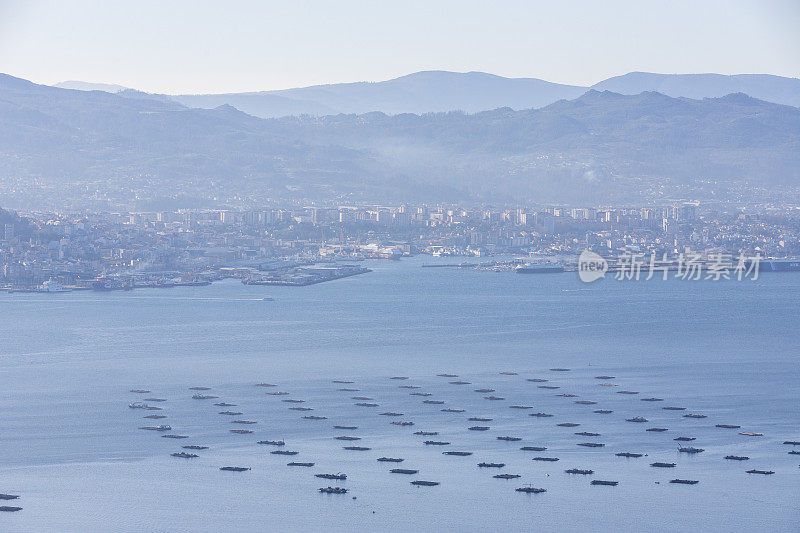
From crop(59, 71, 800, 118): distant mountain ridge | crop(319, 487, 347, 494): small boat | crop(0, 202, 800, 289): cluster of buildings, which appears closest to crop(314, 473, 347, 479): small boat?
crop(319, 487, 347, 494): small boat

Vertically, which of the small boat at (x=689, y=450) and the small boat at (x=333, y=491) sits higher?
the small boat at (x=689, y=450)

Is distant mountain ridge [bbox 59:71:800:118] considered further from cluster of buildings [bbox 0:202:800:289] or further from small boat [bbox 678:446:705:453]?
small boat [bbox 678:446:705:453]

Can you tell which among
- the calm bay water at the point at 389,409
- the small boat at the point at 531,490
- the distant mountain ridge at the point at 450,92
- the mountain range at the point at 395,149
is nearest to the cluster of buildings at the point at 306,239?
the calm bay water at the point at 389,409

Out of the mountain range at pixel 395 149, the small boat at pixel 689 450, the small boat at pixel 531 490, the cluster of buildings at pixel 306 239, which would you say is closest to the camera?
the small boat at pixel 531 490

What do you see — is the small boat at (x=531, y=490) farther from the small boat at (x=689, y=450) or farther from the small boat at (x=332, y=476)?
the small boat at (x=689, y=450)

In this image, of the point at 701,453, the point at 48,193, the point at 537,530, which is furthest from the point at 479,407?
the point at 48,193
